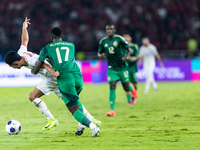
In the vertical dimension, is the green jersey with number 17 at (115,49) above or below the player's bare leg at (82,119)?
above

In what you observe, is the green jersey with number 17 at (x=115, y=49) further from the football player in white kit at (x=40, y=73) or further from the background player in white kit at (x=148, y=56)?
the background player in white kit at (x=148, y=56)

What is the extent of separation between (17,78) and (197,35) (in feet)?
53.9

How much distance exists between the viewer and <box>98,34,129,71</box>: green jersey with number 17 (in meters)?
12.3

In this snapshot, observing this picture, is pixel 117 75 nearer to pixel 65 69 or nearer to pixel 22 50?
pixel 22 50

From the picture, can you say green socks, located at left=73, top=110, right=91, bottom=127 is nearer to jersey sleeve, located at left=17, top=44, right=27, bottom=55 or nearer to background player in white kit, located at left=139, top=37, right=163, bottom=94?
jersey sleeve, located at left=17, top=44, right=27, bottom=55

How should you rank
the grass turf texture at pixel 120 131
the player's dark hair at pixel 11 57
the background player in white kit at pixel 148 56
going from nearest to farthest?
the grass turf texture at pixel 120 131 < the player's dark hair at pixel 11 57 < the background player in white kit at pixel 148 56

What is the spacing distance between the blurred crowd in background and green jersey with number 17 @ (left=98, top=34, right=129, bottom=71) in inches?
861

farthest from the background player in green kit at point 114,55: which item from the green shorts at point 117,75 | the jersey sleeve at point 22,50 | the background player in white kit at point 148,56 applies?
the background player in white kit at point 148,56

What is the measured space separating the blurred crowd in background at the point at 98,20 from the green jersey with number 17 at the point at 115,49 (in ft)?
71.7

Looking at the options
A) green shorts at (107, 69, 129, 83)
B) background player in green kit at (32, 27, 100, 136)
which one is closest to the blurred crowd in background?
green shorts at (107, 69, 129, 83)

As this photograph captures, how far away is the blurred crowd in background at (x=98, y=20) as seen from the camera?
113 feet

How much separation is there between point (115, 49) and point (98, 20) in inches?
909

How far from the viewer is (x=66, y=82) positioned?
784 centimetres

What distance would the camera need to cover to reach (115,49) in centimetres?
1230
